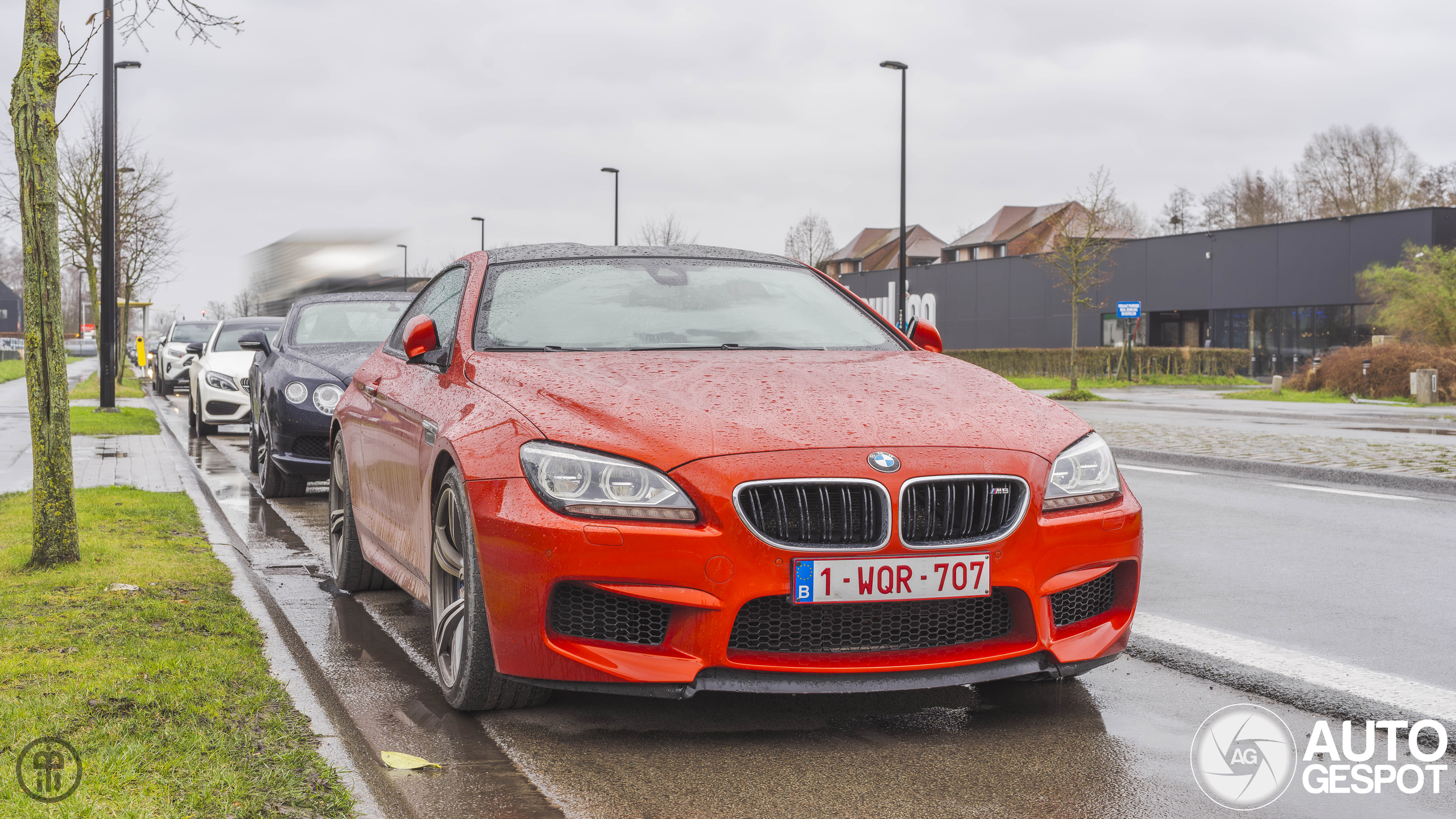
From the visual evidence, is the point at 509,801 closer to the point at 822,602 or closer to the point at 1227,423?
the point at 822,602

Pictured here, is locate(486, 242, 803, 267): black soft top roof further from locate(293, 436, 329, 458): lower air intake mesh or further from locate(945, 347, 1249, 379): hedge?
locate(945, 347, 1249, 379): hedge

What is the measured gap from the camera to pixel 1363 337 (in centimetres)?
3938

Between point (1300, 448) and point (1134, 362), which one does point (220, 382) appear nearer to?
point (1300, 448)

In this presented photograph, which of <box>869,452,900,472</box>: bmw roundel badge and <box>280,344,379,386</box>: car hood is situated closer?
<box>869,452,900,472</box>: bmw roundel badge

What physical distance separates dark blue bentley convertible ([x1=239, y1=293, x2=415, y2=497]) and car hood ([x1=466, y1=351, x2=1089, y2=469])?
16.3ft

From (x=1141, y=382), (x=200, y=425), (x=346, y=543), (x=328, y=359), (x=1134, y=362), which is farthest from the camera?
(x=1134, y=362)

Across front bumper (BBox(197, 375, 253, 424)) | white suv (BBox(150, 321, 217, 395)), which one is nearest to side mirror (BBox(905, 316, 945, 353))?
front bumper (BBox(197, 375, 253, 424))

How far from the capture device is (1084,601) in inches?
143

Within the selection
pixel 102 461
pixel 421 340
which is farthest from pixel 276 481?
pixel 421 340

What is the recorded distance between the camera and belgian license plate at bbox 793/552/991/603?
3.23 meters

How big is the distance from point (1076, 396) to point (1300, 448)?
50.4 ft

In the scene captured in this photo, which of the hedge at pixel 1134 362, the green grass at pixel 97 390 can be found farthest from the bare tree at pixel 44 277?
the hedge at pixel 1134 362

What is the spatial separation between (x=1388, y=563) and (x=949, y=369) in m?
3.80
